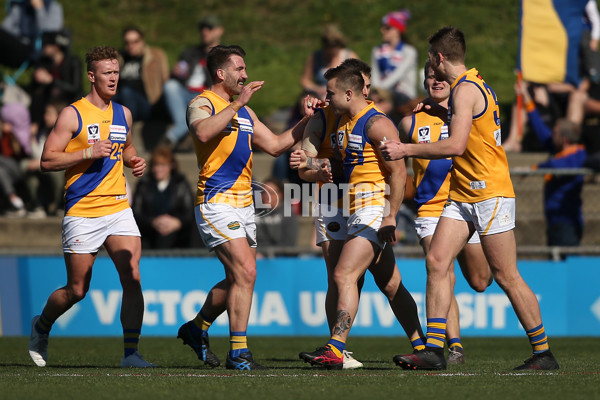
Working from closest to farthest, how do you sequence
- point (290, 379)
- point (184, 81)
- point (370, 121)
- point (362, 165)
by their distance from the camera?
1. point (290, 379)
2. point (370, 121)
3. point (362, 165)
4. point (184, 81)

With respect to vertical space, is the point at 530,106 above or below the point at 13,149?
above

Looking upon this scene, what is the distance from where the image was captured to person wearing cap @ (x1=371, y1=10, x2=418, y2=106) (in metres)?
15.6

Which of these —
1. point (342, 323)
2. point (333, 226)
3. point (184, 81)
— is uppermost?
point (184, 81)

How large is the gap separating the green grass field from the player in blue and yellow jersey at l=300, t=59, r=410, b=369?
0.67 metres

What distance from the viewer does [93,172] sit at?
8.34 meters

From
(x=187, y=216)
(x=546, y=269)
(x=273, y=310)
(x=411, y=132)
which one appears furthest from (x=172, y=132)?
(x=411, y=132)

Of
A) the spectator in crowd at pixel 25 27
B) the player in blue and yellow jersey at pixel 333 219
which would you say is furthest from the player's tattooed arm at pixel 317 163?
the spectator in crowd at pixel 25 27

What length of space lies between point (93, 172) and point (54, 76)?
8719mm

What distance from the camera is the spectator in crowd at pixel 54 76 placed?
16.3m

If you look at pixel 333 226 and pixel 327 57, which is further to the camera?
pixel 327 57

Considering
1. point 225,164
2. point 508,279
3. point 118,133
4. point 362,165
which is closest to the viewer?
point 508,279

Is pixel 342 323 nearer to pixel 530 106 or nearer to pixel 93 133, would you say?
pixel 93 133

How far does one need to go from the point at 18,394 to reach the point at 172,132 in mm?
9685

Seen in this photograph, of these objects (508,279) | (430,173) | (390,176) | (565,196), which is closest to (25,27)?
(565,196)
